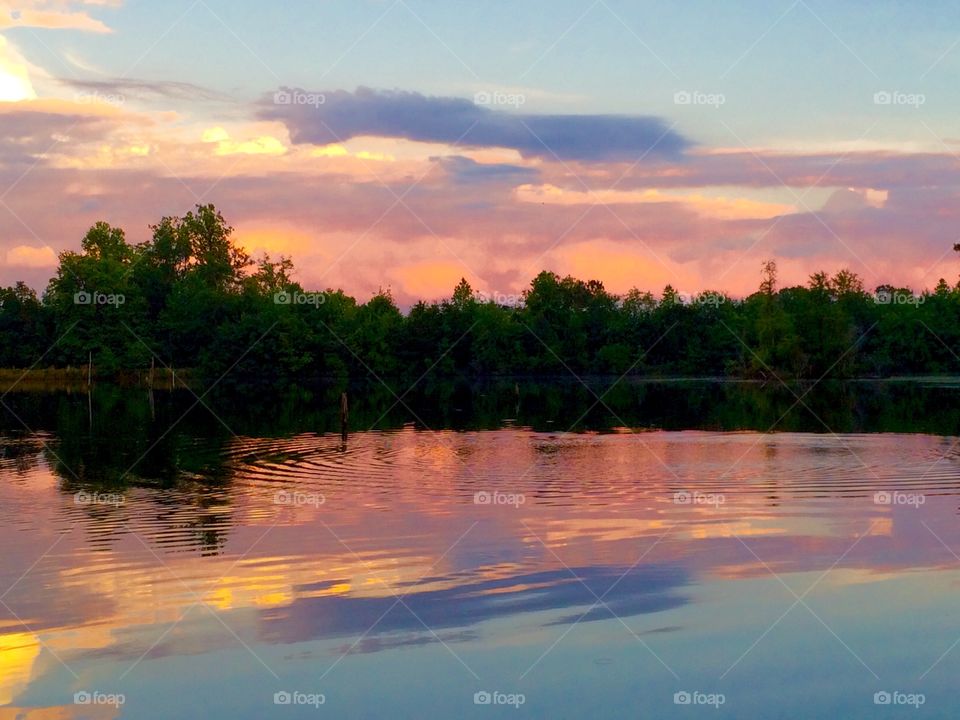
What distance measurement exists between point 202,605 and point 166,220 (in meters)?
156

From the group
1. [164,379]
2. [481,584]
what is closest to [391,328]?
[164,379]

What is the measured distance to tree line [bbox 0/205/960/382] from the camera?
132m

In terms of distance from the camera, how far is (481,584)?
65.4ft

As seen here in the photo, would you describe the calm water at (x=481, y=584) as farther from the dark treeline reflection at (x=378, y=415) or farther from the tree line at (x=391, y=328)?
the tree line at (x=391, y=328)

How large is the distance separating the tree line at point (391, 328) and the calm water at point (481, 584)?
9150 centimetres

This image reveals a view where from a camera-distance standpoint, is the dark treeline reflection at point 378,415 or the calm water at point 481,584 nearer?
the calm water at point 481,584

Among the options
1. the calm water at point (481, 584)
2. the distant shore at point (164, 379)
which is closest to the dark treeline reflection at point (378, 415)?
the calm water at point (481, 584)

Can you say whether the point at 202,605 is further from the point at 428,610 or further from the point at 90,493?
the point at 90,493

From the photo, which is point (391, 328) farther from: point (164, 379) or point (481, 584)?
point (481, 584)

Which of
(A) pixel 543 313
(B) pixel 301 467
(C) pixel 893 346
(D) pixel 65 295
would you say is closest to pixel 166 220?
(D) pixel 65 295

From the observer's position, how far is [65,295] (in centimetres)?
13225

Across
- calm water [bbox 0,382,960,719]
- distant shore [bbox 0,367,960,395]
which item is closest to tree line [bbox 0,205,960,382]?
distant shore [bbox 0,367,960,395]

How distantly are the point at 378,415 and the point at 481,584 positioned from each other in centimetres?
5053

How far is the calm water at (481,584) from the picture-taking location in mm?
14617
